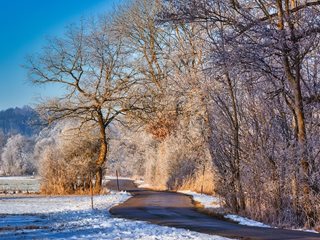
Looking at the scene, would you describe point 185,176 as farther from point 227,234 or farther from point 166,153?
point 227,234

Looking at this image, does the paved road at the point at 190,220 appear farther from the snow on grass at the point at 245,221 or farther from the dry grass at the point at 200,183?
the dry grass at the point at 200,183

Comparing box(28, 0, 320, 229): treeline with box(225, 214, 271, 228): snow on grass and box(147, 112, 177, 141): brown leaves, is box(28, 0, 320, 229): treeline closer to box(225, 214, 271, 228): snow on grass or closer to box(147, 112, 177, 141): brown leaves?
box(225, 214, 271, 228): snow on grass

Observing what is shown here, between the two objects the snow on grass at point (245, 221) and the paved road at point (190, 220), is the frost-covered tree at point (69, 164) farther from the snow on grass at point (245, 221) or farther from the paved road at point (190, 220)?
the snow on grass at point (245, 221)

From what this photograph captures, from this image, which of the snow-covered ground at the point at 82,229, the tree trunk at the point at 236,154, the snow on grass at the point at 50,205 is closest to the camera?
A: the snow-covered ground at the point at 82,229

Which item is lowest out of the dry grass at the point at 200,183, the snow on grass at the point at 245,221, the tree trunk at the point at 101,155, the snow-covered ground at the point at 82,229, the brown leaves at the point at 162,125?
the snow-covered ground at the point at 82,229

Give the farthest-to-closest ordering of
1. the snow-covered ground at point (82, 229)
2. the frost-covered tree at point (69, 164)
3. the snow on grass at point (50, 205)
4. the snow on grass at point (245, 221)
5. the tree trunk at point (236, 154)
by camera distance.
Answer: the frost-covered tree at point (69, 164) → the snow on grass at point (50, 205) → the tree trunk at point (236, 154) → the snow on grass at point (245, 221) → the snow-covered ground at point (82, 229)

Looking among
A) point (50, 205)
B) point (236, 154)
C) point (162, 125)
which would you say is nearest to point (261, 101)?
point (236, 154)

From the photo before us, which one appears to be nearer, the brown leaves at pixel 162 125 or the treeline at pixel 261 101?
the treeline at pixel 261 101

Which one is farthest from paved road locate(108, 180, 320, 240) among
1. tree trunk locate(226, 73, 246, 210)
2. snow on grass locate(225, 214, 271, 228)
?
tree trunk locate(226, 73, 246, 210)

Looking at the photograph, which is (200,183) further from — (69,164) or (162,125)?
(162,125)

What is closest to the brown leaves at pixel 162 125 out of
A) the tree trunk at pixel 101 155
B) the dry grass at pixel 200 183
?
the tree trunk at pixel 101 155

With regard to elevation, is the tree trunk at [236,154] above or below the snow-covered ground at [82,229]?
above

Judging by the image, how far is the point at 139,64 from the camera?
117 feet

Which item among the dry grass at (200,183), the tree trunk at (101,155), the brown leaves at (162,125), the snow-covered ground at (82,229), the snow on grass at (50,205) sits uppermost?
the brown leaves at (162,125)
